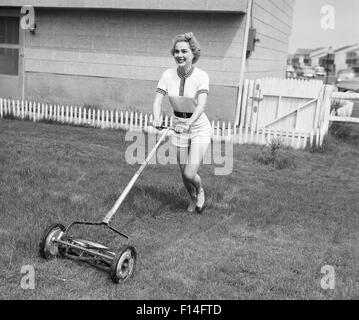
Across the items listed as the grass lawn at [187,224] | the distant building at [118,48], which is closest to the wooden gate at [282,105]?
the distant building at [118,48]

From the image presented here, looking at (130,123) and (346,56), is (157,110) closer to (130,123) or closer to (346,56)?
(130,123)

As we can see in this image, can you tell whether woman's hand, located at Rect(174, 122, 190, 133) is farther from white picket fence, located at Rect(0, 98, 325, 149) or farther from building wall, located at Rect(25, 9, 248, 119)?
building wall, located at Rect(25, 9, 248, 119)

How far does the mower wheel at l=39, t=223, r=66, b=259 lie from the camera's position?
13.9ft

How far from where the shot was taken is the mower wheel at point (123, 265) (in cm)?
389

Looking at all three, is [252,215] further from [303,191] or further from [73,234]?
[73,234]

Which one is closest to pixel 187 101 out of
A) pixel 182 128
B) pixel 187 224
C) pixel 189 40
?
pixel 182 128

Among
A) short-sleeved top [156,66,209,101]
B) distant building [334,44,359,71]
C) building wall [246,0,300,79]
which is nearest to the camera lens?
short-sleeved top [156,66,209,101]

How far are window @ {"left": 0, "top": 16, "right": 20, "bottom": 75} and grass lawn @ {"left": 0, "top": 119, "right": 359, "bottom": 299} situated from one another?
649 centimetres

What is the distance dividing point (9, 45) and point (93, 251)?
12.6 m

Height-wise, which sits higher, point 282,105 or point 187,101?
point 187,101

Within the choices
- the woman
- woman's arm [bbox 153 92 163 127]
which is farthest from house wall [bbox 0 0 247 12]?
woman's arm [bbox 153 92 163 127]

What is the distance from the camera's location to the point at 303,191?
7305 mm

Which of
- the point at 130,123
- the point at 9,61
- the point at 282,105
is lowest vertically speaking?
the point at 130,123

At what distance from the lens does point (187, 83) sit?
Answer: 521cm
